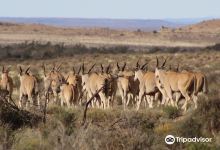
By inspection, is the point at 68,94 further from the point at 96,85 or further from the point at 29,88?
the point at 29,88

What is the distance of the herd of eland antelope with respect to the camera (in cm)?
2344

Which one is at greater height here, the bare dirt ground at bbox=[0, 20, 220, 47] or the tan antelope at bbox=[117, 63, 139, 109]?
the tan antelope at bbox=[117, 63, 139, 109]

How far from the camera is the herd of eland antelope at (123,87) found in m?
23.4

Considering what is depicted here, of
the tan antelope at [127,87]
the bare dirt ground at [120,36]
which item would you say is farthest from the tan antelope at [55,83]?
the bare dirt ground at [120,36]

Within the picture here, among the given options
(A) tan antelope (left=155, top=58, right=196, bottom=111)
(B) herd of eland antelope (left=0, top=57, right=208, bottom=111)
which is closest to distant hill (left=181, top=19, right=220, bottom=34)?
(B) herd of eland antelope (left=0, top=57, right=208, bottom=111)

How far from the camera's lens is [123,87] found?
25516 mm

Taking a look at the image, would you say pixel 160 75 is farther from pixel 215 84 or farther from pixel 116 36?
pixel 116 36

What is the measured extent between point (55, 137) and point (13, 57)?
47036mm

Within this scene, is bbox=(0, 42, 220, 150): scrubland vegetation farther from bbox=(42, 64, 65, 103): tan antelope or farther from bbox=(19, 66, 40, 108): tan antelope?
bbox=(42, 64, 65, 103): tan antelope

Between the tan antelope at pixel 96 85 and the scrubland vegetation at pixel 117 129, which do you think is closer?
the scrubland vegetation at pixel 117 129

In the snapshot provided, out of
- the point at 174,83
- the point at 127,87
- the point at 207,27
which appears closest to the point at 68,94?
the point at 127,87

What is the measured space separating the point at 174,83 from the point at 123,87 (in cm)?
253

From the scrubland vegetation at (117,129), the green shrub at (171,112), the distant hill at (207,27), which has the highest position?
the scrubland vegetation at (117,129)

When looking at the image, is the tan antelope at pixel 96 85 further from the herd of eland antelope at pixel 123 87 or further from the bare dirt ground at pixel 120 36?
the bare dirt ground at pixel 120 36
